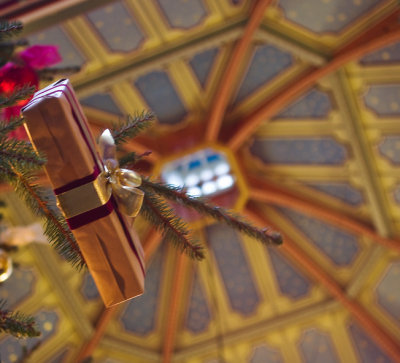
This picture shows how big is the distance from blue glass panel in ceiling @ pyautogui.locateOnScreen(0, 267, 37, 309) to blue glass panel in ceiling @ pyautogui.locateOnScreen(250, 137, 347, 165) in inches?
183

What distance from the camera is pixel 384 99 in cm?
976

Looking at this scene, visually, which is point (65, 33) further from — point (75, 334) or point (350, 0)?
point (75, 334)

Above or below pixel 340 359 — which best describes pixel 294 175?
above

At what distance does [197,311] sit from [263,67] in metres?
5.19

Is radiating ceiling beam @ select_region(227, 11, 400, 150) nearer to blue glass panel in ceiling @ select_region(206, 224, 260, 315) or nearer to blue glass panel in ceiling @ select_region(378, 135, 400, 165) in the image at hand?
blue glass panel in ceiling @ select_region(378, 135, 400, 165)

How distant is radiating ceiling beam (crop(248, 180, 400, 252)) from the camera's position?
11.4 meters

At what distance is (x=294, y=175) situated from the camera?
11758mm

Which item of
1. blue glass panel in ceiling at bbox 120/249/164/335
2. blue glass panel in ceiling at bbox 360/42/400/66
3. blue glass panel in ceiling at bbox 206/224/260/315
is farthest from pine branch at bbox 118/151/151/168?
blue glass panel in ceiling at bbox 120/249/164/335

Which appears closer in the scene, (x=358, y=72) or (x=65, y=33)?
(x=65, y=33)

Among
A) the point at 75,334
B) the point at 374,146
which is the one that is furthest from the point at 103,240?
the point at 75,334

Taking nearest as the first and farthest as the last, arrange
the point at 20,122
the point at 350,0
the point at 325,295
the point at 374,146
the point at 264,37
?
1. the point at 20,122
2. the point at 350,0
3. the point at 264,37
4. the point at 374,146
5. the point at 325,295

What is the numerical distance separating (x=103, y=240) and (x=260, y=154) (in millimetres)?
9516

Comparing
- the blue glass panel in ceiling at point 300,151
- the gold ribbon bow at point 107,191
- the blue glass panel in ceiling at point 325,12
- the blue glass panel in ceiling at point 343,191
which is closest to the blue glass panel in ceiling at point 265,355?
the blue glass panel in ceiling at point 343,191

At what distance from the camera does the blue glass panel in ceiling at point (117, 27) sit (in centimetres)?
866
